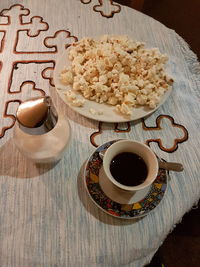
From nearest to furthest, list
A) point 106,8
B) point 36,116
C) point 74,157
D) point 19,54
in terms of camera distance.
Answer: point 36,116 < point 74,157 < point 19,54 < point 106,8

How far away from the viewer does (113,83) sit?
65 centimetres

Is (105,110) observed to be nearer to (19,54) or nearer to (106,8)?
(19,54)

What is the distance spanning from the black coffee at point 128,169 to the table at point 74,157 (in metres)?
0.09

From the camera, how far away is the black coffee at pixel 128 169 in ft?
1.59

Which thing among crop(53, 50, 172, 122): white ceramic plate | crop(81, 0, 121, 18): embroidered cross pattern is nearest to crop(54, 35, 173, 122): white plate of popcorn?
crop(53, 50, 172, 122): white ceramic plate

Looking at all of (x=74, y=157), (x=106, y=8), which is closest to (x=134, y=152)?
(x=74, y=157)

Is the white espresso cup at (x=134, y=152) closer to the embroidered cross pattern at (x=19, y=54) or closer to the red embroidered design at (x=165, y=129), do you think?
the red embroidered design at (x=165, y=129)

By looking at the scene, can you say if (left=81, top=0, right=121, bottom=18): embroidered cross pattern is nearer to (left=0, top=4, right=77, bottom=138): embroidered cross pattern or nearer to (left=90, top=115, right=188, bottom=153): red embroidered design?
(left=0, top=4, right=77, bottom=138): embroidered cross pattern

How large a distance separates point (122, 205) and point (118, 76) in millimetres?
332

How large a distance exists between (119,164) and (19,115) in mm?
217

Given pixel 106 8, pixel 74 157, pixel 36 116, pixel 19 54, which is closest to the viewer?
pixel 36 116

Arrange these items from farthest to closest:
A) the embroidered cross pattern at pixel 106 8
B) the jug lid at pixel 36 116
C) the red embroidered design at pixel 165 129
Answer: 1. the embroidered cross pattern at pixel 106 8
2. the red embroidered design at pixel 165 129
3. the jug lid at pixel 36 116

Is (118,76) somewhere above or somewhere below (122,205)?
above

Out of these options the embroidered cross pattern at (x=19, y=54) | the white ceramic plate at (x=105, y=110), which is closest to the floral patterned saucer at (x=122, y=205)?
the white ceramic plate at (x=105, y=110)
